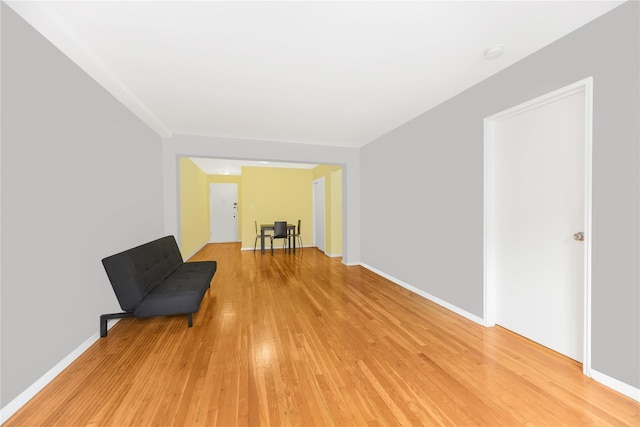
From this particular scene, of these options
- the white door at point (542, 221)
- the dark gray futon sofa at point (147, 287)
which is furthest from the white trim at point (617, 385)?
the dark gray futon sofa at point (147, 287)

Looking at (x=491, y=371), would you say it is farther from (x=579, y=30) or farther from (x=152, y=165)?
(x=152, y=165)

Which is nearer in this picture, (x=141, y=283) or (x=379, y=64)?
(x=379, y=64)

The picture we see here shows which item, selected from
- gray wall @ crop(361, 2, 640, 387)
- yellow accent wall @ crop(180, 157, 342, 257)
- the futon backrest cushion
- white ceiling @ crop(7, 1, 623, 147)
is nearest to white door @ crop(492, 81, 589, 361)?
gray wall @ crop(361, 2, 640, 387)

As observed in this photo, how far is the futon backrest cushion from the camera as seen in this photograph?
2164 mm

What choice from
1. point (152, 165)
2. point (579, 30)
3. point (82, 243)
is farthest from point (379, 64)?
point (152, 165)

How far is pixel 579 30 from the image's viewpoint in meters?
1.73

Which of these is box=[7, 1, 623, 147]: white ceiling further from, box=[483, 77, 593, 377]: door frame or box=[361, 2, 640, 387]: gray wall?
box=[483, 77, 593, 377]: door frame

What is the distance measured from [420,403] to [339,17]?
247 centimetres

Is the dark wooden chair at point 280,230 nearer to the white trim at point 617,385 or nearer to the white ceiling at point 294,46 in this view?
the white ceiling at point 294,46

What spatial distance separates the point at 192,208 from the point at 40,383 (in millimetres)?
4806

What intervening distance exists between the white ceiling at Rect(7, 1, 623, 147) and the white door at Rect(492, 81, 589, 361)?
2.10ft

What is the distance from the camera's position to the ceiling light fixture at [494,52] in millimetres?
1925

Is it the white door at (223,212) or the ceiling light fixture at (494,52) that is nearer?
the ceiling light fixture at (494,52)

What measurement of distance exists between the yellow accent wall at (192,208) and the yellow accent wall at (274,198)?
1185 millimetres
